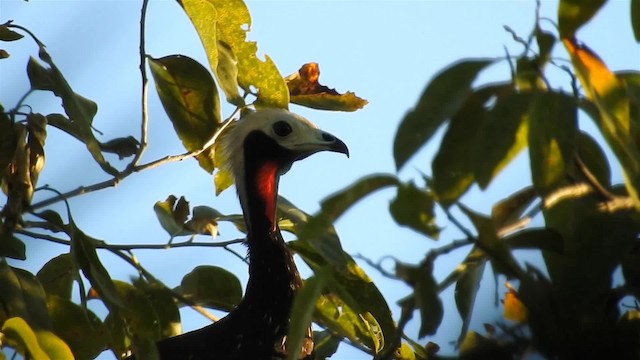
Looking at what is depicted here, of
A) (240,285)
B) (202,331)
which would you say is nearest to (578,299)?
(240,285)

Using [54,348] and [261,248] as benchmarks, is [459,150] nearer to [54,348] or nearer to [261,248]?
[54,348]

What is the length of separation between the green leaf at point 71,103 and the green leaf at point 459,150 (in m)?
1.66

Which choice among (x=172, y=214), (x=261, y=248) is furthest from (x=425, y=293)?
(x=261, y=248)

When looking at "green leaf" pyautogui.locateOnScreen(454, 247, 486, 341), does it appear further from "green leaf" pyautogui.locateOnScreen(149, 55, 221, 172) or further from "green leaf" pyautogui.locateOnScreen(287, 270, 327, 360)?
"green leaf" pyautogui.locateOnScreen(149, 55, 221, 172)

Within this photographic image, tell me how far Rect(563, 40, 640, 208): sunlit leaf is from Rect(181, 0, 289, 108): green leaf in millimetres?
1864

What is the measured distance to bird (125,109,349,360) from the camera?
174 inches

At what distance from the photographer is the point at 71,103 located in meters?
Result: 3.31

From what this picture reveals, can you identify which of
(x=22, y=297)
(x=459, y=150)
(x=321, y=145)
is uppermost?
(x=321, y=145)

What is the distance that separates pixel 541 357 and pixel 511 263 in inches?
12.0

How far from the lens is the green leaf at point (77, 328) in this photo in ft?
11.2

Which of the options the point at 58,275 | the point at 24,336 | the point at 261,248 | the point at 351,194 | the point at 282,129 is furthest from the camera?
the point at 282,129

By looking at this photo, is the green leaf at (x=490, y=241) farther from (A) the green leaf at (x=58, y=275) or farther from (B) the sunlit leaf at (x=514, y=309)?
(A) the green leaf at (x=58, y=275)

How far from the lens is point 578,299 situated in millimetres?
1680

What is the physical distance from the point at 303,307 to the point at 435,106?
16.5 inches
